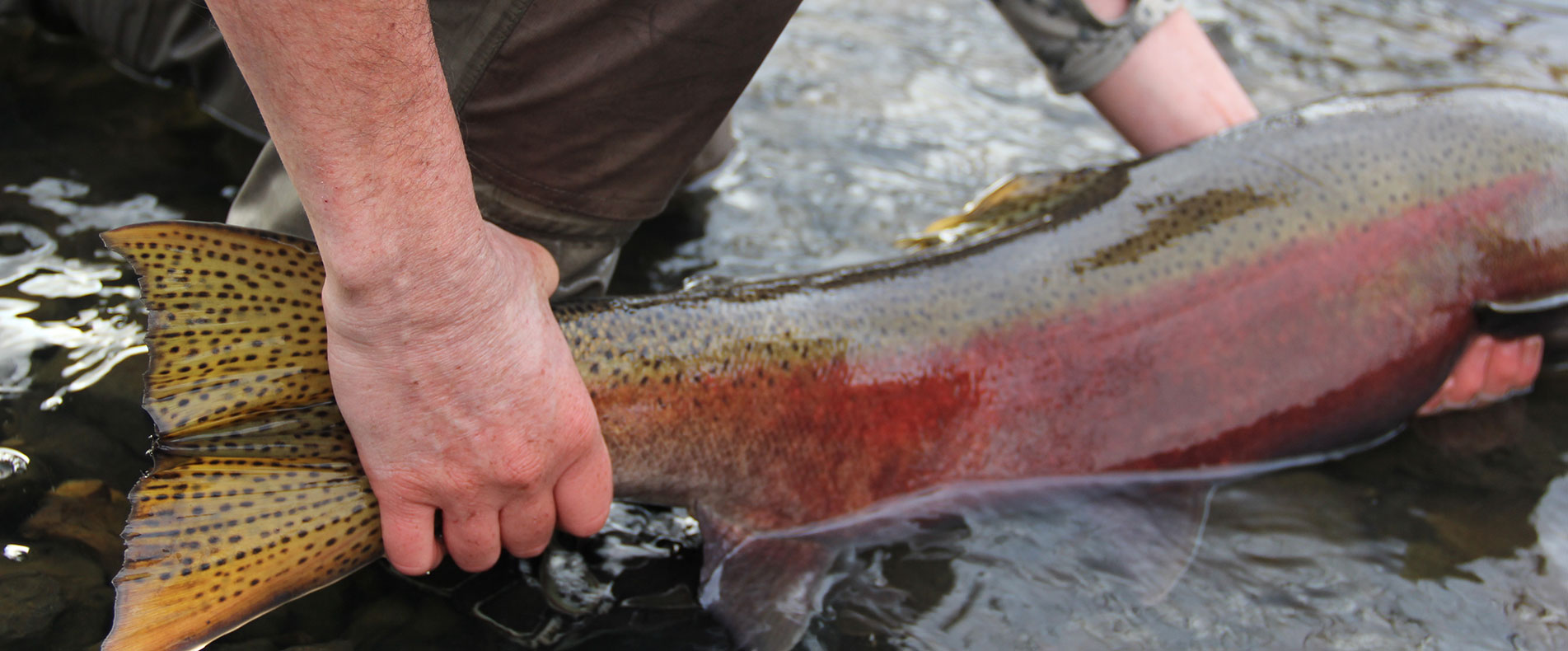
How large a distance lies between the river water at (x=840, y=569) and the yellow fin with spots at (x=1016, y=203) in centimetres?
69

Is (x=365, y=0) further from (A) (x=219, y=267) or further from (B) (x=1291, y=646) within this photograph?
(B) (x=1291, y=646)

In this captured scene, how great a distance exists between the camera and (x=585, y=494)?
196 centimetres

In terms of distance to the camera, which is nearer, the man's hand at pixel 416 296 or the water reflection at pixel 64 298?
the man's hand at pixel 416 296

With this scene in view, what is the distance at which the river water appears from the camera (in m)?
2.12

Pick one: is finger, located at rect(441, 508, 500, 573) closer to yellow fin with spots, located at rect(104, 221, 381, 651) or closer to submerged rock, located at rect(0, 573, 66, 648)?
yellow fin with spots, located at rect(104, 221, 381, 651)

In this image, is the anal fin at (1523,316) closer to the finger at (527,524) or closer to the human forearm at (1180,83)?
the human forearm at (1180,83)

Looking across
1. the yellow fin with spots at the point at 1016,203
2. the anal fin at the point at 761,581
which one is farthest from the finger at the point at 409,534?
the yellow fin with spots at the point at 1016,203

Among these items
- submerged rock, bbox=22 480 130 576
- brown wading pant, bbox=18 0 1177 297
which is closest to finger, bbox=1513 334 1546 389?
brown wading pant, bbox=18 0 1177 297

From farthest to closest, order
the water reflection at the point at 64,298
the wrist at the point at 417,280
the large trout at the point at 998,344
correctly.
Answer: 1. the water reflection at the point at 64,298
2. the large trout at the point at 998,344
3. the wrist at the point at 417,280

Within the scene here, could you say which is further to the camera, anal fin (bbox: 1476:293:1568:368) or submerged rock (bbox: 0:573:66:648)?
anal fin (bbox: 1476:293:1568:368)

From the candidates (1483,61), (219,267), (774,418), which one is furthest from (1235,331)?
(1483,61)

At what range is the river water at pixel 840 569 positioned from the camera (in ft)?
6.97

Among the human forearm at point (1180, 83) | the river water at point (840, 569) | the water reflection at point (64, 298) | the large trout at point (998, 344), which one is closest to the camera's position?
the large trout at point (998, 344)

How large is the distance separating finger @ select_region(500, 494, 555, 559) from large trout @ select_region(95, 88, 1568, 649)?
21cm
